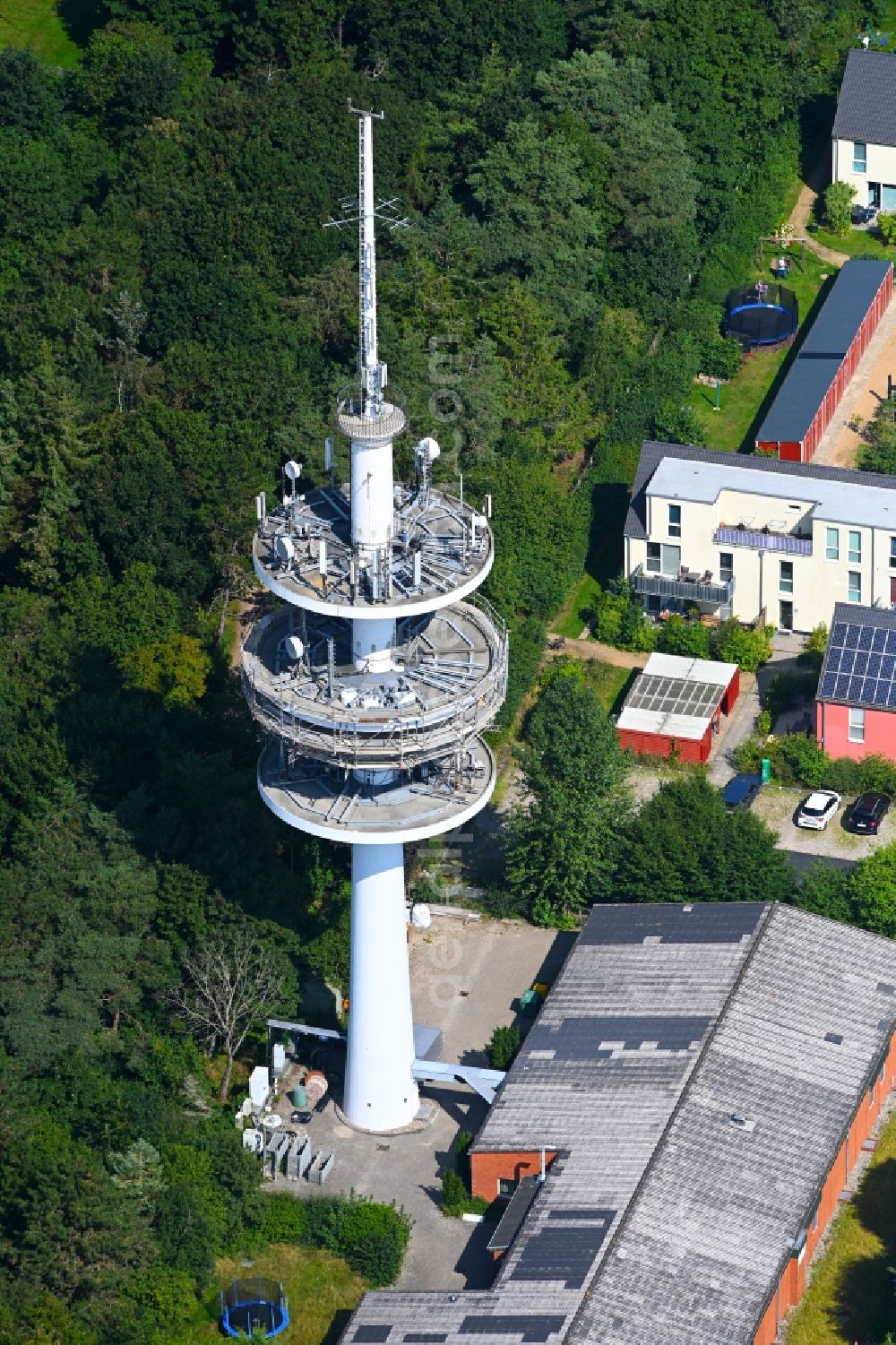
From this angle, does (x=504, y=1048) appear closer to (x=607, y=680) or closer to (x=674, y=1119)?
(x=674, y=1119)

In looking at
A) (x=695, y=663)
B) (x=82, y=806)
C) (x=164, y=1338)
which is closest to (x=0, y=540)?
(x=82, y=806)

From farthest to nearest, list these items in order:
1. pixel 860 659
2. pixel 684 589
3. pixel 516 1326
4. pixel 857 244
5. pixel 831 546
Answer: pixel 857 244 < pixel 684 589 < pixel 831 546 < pixel 860 659 < pixel 516 1326

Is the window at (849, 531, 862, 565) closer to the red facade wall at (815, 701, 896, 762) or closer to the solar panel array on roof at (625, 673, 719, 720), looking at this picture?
the solar panel array on roof at (625, 673, 719, 720)

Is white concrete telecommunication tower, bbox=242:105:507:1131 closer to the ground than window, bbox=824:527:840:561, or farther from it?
farther from it

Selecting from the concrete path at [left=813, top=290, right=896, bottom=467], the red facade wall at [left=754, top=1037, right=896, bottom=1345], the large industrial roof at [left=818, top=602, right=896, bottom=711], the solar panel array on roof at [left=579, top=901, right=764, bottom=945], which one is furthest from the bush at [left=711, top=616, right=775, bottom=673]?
the red facade wall at [left=754, top=1037, right=896, bottom=1345]

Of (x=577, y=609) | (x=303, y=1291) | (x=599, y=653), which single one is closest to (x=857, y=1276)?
(x=303, y=1291)

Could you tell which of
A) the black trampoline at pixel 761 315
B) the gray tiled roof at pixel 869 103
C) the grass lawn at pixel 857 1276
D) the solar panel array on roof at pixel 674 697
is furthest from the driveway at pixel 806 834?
the gray tiled roof at pixel 869 103

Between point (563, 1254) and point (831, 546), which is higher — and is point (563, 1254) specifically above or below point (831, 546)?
below
